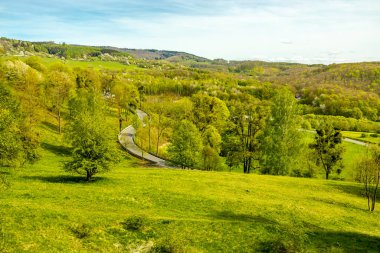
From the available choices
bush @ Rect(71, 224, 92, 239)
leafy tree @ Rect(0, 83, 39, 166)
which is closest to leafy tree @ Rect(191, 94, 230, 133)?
leafy tree @ Rect(0, 83, 39, 166)

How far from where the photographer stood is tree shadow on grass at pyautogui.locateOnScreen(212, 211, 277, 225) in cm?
2689

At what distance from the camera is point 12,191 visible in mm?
28609

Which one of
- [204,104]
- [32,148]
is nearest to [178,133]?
[204,104]

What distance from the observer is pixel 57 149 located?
218 ft

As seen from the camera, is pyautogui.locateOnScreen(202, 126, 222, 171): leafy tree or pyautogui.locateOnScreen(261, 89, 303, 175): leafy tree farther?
pyautogui.locateOnScreen(202, 126, 222, 171): leafy tree

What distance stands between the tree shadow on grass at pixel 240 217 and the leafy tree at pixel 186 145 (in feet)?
103

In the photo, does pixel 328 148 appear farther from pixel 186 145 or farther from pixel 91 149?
pixel 91 149

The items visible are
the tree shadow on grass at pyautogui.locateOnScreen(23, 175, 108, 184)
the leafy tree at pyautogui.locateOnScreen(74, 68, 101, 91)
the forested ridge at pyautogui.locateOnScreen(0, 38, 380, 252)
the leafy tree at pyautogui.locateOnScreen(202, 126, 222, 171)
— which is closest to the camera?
the forested ridge at pyautogui.locateOnScreen(0, 38, 380, 252)

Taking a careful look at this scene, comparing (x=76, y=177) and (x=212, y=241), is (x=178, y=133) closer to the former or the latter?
(x=76, y=177)

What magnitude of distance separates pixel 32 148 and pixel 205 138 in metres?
34.6

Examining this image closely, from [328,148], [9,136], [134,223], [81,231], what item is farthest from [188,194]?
[328,148]

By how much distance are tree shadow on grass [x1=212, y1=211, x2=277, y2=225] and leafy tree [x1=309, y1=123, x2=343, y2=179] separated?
48911 millimetres

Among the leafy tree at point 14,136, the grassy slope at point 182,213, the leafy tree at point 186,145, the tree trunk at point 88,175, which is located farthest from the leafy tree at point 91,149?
the leafy tree at point 186,145

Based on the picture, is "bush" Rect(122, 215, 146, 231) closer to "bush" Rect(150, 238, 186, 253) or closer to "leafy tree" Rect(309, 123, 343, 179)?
"bush" Rect(150, 238, 186, 253)
